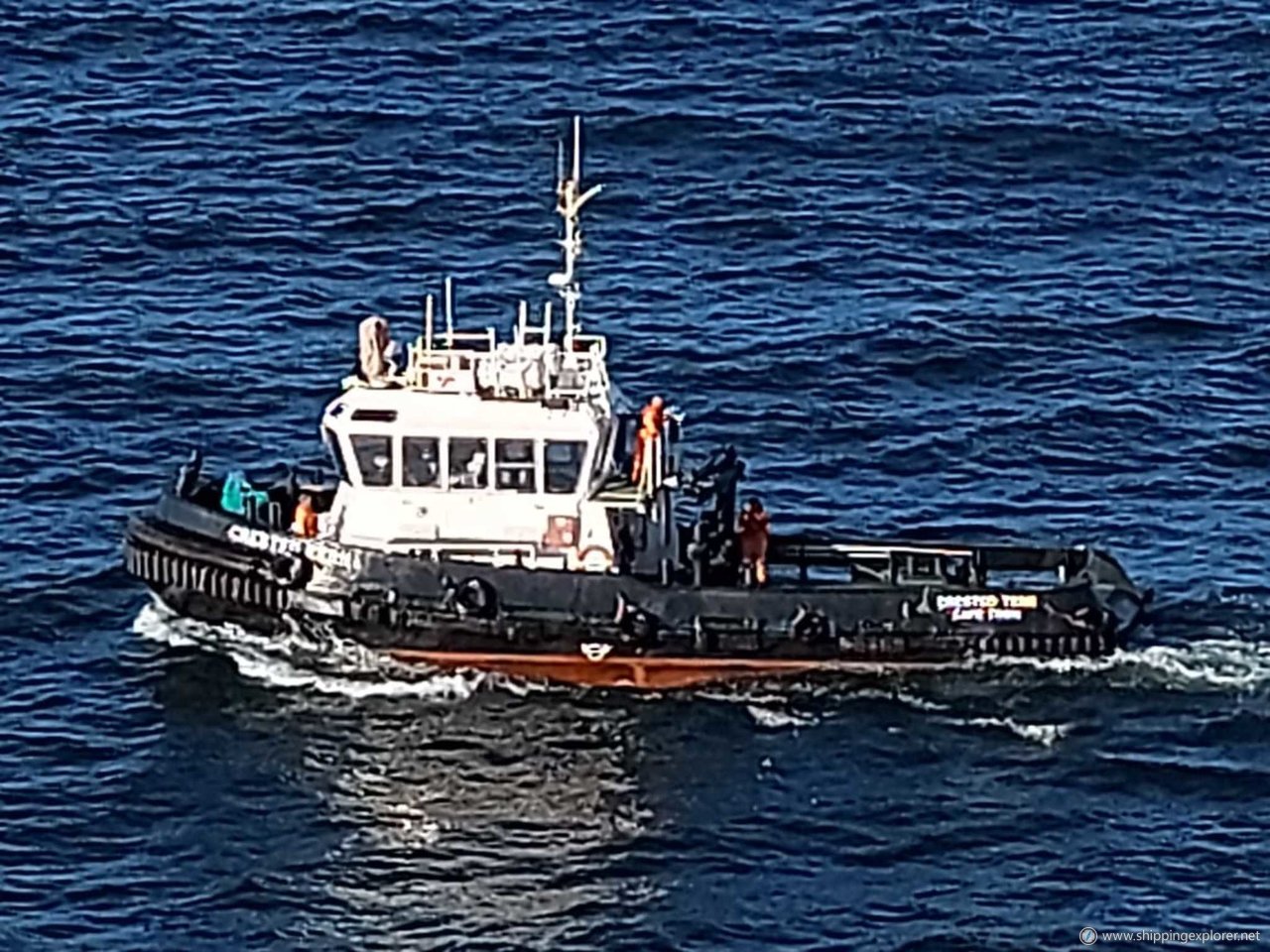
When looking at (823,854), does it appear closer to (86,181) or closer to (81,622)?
(81,622)

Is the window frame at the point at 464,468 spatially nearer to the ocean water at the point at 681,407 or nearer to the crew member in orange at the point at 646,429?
the crew member in orange at the point at 646,429

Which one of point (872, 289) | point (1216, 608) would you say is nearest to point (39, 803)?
point (1216, 608)

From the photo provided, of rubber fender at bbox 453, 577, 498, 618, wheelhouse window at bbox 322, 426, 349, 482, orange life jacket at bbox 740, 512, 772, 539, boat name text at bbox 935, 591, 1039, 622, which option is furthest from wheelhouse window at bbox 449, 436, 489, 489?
boat name text at bbox 935, 591, 1039, 622

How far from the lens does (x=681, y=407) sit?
9175 centimetres

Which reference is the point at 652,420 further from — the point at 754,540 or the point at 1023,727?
the point at 1023,727

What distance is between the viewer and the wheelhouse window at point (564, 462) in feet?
255

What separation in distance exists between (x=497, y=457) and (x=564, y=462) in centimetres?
114

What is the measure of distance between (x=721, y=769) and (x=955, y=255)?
2776 cm

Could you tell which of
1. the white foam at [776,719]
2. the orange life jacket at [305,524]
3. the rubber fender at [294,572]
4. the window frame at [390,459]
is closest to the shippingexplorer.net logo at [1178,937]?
the white foam at [776,719]

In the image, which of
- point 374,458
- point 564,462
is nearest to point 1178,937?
point 564,462

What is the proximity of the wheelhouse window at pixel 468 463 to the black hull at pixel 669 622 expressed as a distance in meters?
1.52

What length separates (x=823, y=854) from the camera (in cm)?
7188

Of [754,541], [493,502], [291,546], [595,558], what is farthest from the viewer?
[754,541]

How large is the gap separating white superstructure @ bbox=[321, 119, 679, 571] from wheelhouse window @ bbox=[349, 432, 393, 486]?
0.06 feet
